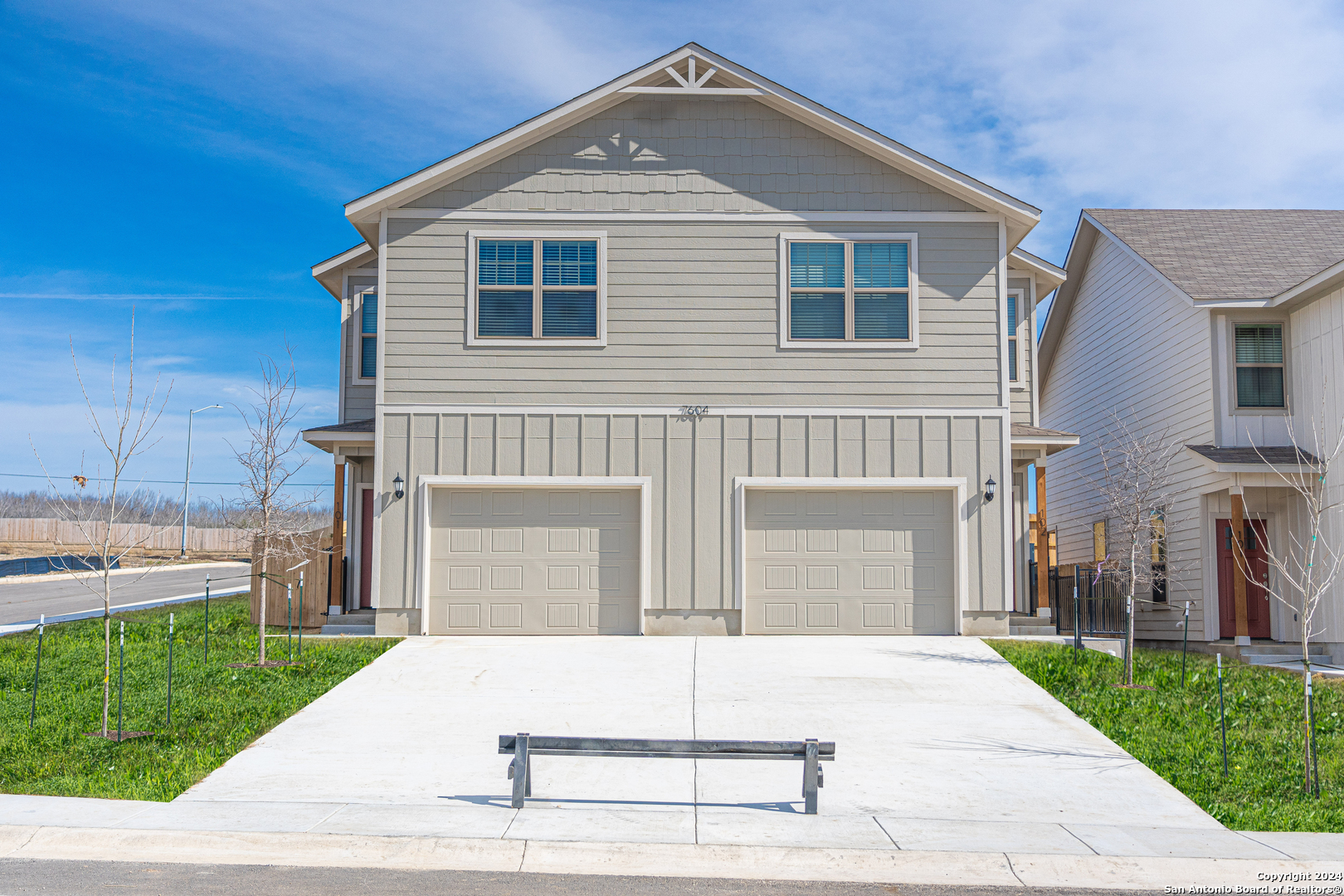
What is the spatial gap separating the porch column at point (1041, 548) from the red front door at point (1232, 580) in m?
3.36

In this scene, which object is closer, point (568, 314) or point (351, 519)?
point (568, 314)

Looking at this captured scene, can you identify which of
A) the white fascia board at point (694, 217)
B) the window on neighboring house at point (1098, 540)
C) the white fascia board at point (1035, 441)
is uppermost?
the white fascia board at point (694, 217)

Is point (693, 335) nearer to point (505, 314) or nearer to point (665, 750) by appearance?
point (505, 314)

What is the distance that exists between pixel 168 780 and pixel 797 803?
4846 millimetres

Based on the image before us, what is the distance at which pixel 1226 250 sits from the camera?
19328 millimetres

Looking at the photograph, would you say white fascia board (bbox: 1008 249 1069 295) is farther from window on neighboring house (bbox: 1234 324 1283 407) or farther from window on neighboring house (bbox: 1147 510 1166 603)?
window on neighboring house (bbox: 1147 510 1166 603)

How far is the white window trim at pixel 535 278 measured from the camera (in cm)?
1483

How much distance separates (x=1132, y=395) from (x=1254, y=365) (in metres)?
3.41

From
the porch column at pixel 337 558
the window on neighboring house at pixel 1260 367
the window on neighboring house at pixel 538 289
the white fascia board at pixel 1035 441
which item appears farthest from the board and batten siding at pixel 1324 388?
the porch column at pixel 337 558

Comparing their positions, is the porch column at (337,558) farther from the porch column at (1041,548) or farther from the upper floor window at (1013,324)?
the upper floor window at (1013,324)

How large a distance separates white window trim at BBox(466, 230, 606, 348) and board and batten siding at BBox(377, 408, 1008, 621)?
0.95 meters

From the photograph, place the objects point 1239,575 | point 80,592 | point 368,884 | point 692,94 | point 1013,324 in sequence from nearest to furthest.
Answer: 1. point 368,884
2. point 692,94
3. point 1239,575
4. point 1013,324
5. point 80,592

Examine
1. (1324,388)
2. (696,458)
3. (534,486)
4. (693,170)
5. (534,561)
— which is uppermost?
(693,170)

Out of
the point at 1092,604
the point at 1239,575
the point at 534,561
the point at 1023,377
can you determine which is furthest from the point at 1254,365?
the point at 534,561
